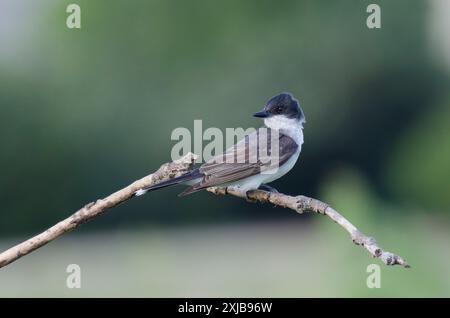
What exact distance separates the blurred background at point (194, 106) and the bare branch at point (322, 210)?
7.16 m

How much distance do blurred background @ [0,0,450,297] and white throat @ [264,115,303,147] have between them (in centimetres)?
625

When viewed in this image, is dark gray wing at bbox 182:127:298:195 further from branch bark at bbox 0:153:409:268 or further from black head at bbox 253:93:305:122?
branch bark at bbox 0:153:409:268

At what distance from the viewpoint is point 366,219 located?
8.09 meters

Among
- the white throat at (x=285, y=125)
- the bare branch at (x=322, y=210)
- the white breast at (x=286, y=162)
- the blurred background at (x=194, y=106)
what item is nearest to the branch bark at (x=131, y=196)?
the bare branch at (x=322, y=210)

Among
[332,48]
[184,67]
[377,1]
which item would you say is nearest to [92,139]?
[184,67]

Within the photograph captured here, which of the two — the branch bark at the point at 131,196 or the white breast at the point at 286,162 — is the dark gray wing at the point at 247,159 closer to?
the white breast at the point at 286,162

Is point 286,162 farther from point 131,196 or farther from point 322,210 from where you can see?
point 131,196

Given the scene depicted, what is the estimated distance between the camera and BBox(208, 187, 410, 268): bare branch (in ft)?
9.96

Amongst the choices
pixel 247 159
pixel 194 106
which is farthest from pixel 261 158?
pixel 194 106

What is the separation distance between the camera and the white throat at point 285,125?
627 centimetres

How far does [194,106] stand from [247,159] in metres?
8.22

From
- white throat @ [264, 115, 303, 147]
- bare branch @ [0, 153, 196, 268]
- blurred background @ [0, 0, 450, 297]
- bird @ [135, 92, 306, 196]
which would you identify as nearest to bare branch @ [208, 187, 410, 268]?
bird @ [135, 92, 306, 196]

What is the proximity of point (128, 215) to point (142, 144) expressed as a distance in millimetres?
1632

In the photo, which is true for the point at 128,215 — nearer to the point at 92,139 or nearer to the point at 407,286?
the point at 92,139
